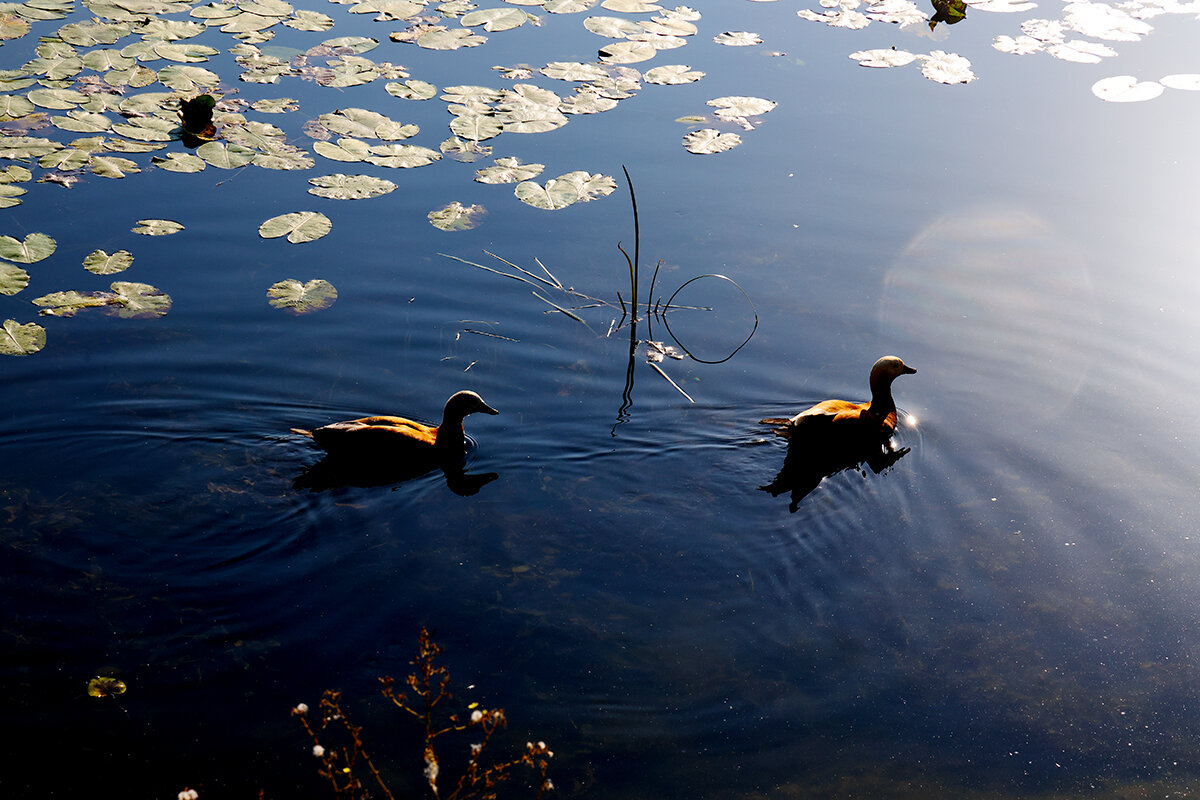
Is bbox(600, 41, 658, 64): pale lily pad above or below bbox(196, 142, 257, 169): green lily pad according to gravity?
above

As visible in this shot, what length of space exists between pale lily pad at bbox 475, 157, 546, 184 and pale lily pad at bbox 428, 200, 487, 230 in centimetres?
45

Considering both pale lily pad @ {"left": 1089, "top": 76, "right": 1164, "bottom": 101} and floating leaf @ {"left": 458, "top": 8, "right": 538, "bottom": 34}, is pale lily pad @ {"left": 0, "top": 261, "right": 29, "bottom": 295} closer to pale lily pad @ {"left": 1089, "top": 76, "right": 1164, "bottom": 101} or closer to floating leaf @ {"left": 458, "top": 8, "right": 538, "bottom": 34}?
floating leaf @ {"left": 458, "top": 8, "right": 538, "bottom": 34}

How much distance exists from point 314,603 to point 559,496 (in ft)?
5.32

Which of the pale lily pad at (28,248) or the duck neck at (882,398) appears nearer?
the duck neck at (882,398)

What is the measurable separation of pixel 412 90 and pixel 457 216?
253 cm

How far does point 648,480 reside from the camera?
20.1 ft

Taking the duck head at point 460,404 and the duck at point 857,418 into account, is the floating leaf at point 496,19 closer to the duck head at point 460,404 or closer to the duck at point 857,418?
the duck head at point 460,404

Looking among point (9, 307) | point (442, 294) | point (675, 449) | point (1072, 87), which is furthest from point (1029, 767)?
point (1072, 87)

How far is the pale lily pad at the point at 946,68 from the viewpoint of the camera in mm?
11453

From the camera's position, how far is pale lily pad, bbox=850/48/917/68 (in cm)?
1178

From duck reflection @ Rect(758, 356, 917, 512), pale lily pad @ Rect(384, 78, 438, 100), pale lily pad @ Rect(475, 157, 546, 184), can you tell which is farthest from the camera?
pale lily pad @ Rect(384, 78, 438, 100)

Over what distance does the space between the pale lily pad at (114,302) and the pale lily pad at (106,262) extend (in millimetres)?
229

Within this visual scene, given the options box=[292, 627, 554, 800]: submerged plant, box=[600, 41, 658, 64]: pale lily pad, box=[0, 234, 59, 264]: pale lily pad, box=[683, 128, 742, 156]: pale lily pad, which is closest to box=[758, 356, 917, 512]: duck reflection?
box=[292, 627, 554, 800]: submerged plant

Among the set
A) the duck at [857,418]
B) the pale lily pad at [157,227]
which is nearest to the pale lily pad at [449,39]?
the pale lily pad at [157,227]
